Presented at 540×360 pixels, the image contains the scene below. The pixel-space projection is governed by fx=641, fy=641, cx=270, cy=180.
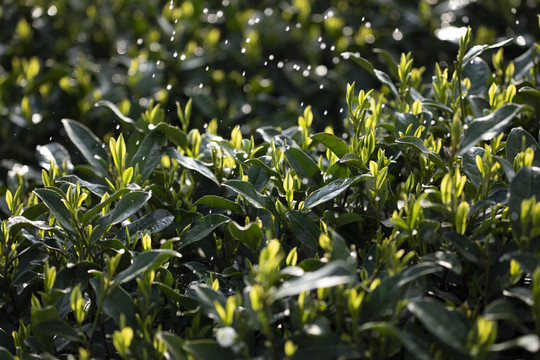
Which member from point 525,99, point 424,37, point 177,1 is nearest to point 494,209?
point 525,99

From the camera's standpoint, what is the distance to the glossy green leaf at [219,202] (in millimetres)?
2004

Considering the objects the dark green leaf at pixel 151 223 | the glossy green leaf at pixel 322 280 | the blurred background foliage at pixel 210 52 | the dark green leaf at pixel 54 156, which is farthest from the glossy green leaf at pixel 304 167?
the blurred background foliage at pixel 210 52

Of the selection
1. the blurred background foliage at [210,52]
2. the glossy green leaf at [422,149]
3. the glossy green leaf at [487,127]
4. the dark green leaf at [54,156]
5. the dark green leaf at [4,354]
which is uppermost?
the glossy green leaf at [487,127]

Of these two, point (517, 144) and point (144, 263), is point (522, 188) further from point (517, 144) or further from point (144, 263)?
point (144, 263)

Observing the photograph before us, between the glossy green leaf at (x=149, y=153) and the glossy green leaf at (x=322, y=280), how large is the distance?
0.93m

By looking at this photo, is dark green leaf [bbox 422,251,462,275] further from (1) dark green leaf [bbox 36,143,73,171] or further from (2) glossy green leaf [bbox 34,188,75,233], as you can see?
(1) dark green leaf [bbox 36,143,73,171]

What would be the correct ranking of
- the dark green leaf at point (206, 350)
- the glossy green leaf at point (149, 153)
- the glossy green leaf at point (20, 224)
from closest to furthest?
the dark green leaf at point (206, 350)
the glossy green leaf at point (20, 224)
the glossy green leaf at point (149, 153)

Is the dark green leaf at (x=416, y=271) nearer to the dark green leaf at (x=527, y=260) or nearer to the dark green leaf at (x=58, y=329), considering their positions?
the dark green leaf at (x=527, y=260)

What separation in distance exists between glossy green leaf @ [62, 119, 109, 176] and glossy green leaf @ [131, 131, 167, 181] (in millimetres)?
173

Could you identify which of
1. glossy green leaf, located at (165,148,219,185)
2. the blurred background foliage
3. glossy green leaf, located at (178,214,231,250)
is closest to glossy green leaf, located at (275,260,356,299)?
glossy green leaf, located at (178,214,231,250)

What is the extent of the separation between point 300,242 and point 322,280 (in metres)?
0.66

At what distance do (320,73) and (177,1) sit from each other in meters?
1.31

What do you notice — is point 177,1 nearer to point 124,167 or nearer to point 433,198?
point 124,167

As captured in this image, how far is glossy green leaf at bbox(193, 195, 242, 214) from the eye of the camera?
2004 mm
